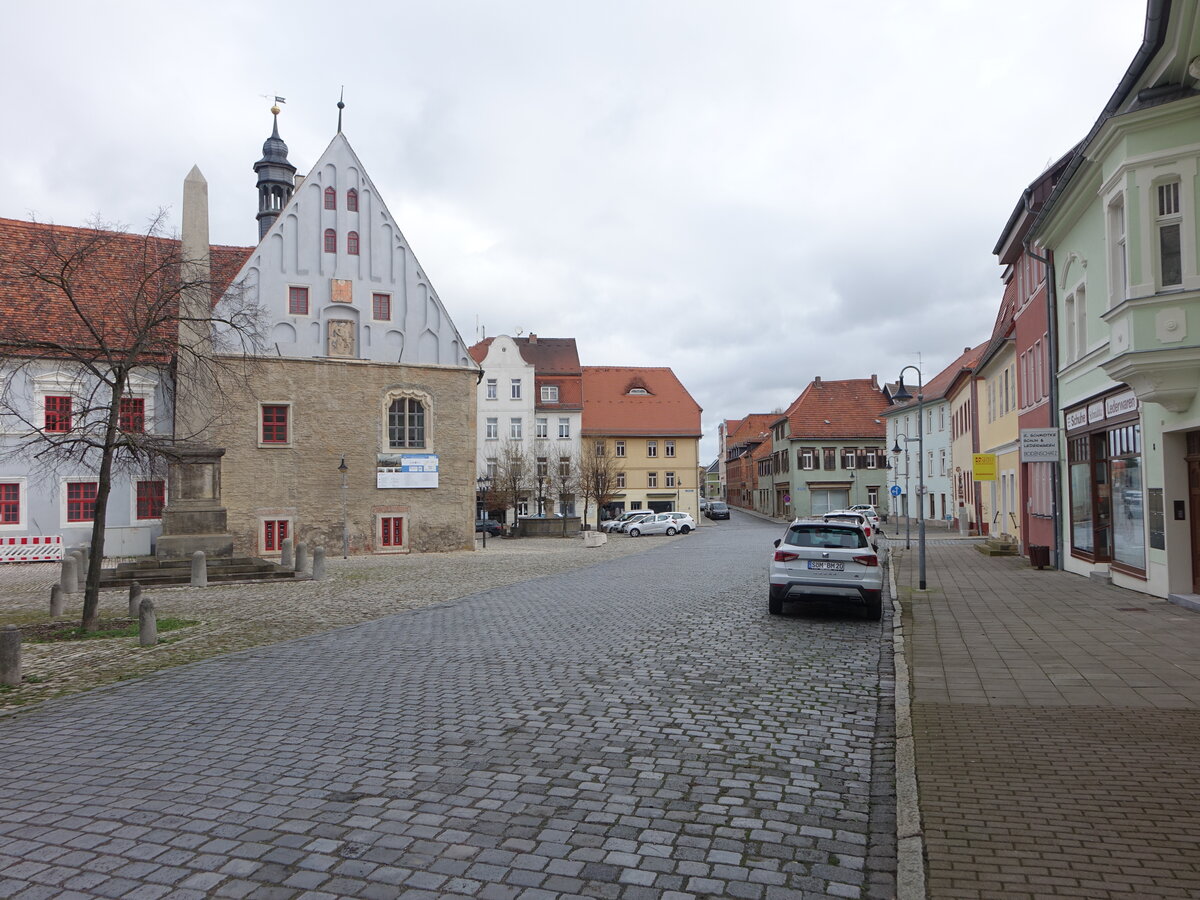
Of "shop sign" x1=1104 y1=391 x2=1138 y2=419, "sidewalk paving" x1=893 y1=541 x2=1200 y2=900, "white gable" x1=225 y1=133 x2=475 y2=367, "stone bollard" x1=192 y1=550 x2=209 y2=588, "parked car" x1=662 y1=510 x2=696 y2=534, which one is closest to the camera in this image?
"sidewalk paving" x1=893 y1=541 x2=1200 y2=900

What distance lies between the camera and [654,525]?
52.0 metres

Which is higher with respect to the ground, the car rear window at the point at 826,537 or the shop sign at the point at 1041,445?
the shop sign at the point at 1041,445

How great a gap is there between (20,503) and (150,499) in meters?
4.03

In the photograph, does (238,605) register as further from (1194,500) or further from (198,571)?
(1194,500)

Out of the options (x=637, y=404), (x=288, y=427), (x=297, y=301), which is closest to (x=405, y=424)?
(x=288, y=427)

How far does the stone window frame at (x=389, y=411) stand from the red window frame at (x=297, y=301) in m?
4.39

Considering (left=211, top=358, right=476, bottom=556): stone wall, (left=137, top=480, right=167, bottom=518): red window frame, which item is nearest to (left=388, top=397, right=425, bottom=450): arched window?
(left=211, top=358, right=476, bottom=556): stone wall

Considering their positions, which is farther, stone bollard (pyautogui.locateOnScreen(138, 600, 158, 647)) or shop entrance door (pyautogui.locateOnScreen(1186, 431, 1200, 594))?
shop entrance door (pyautogui.locateOnScreen(1186, 431, 1200, 594))

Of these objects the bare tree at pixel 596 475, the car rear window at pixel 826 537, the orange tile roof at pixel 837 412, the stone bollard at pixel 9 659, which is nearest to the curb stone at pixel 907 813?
the car rear window at pixel 826 537

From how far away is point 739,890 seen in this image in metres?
4.19

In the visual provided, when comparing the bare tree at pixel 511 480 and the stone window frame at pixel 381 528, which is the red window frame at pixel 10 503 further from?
the bare tree at pixel 511 480

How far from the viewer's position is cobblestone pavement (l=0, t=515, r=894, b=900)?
439 cm

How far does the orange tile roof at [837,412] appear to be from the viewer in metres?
73.8

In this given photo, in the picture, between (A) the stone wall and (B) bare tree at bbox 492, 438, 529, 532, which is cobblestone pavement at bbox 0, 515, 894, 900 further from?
(B) bare tree at bbox 492, 438, 529, 532
